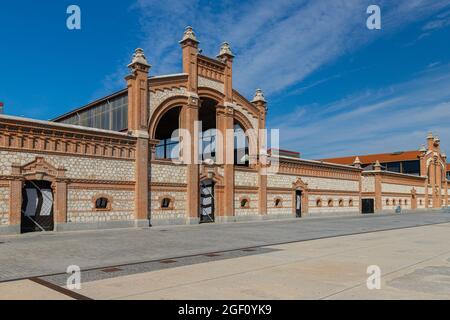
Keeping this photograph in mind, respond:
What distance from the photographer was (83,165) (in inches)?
829

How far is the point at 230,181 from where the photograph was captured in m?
29.4

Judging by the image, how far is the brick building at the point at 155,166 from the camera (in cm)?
1942

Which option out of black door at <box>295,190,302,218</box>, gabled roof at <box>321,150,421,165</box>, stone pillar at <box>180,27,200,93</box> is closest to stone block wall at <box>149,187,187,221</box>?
stone pillar at <box>180,27,200,93</box>

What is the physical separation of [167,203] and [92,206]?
5262 mm

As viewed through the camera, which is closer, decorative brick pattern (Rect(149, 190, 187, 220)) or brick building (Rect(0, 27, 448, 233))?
brick building (Rect(0, 27, 448, 233))

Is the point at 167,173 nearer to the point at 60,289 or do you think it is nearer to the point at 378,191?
the point at 60,289

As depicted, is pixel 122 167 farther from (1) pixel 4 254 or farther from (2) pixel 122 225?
(1) pixel 4 254

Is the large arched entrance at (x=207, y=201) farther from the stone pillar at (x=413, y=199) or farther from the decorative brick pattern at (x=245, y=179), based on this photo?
the stone pillar at (x=413, y=199)

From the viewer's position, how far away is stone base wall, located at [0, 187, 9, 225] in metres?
18.1

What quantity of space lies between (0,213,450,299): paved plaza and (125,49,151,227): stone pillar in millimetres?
7720

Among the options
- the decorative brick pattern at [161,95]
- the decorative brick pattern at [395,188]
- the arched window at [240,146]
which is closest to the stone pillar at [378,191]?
the decorative brick pattern at [395,188]

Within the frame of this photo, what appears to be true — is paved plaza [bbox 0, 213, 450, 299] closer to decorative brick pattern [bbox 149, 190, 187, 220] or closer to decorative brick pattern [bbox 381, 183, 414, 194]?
decorative brick pattern [bbox 149, 190, 187, 220]

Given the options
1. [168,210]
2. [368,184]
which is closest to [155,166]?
[168,210]
